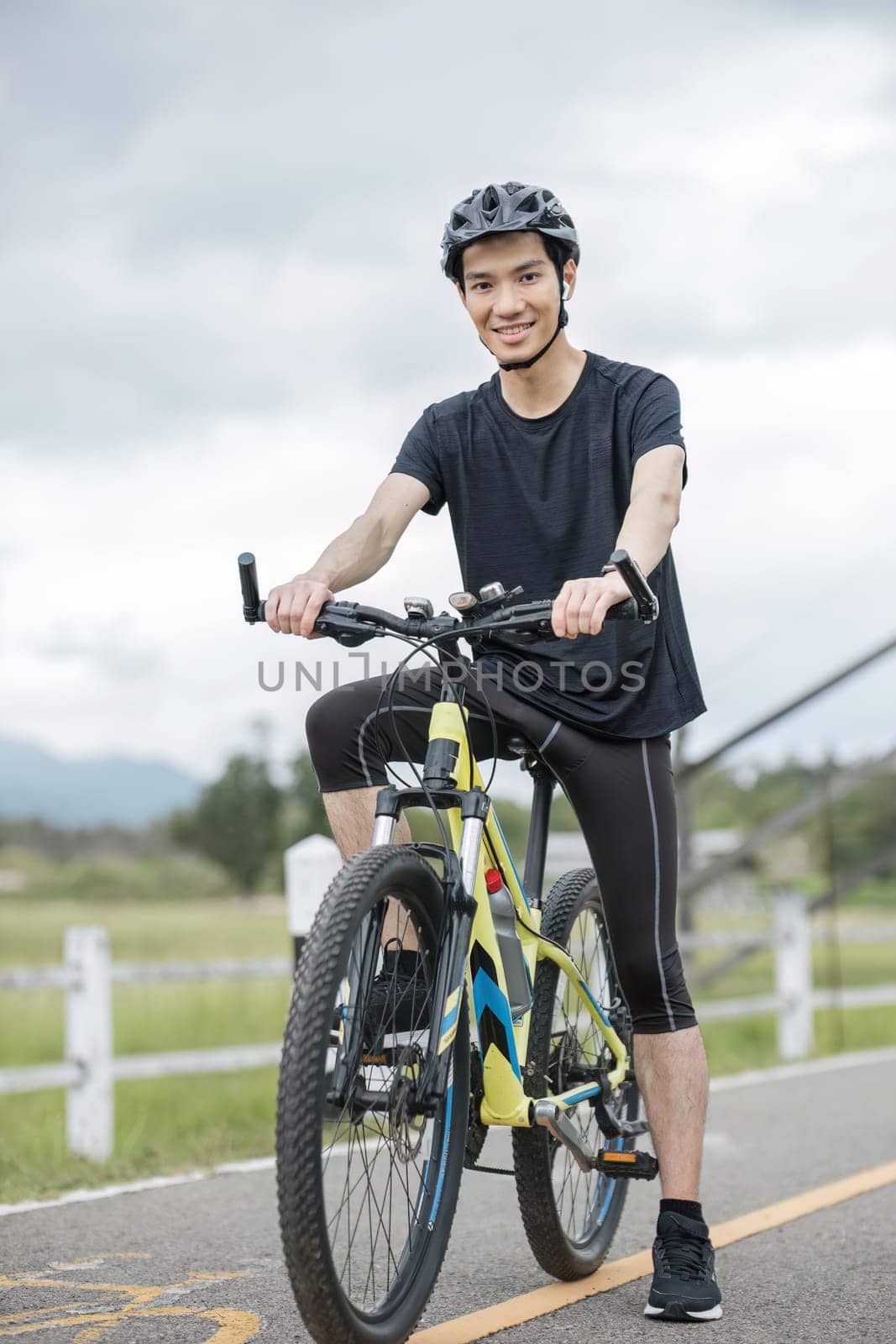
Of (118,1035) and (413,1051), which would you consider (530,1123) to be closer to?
(413,1051)


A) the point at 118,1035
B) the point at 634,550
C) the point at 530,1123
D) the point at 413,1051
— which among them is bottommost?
the point at 118,1035

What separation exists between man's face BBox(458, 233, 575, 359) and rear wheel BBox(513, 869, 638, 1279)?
137 centimetres

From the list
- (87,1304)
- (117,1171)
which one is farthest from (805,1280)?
(117,1171)

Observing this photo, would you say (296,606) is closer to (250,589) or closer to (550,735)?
(250,589)

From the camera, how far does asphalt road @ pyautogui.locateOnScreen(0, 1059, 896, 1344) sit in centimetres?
324

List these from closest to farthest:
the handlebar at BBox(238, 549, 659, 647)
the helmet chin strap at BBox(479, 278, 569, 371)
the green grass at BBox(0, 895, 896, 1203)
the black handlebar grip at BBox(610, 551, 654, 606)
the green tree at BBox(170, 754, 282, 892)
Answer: the black handlebar grip at BBox(610, 551, 654, 606) < the handlebar at BBox(238, 549, 659, 647) < the helmet chin strap at BBox(479, 278, 569, 371) < the green grass at BBox(0, 895, 896, 1203) < the green tree at BBox(170, 754, 282, 892)

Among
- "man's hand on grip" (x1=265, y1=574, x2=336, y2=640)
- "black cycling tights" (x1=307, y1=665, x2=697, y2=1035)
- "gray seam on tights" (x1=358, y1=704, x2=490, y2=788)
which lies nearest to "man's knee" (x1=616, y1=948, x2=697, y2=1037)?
"black cycling tights" (x1=307, y1=665, x2=697, y2=1035)

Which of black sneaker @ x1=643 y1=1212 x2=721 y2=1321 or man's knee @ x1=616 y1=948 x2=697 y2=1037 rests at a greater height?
man's knee @ x1=616 y1=948 x2=697 y2=1037

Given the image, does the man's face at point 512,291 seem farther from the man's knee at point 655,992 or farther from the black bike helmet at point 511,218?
the man's knee at point 655,992

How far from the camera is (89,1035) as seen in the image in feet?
21.1

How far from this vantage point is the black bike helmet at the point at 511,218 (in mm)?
3510

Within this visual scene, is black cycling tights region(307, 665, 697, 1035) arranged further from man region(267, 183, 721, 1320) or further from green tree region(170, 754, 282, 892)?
green tree region(170, 754, 282, 892)

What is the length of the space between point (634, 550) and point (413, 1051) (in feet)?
3.55

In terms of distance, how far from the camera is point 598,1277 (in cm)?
387
